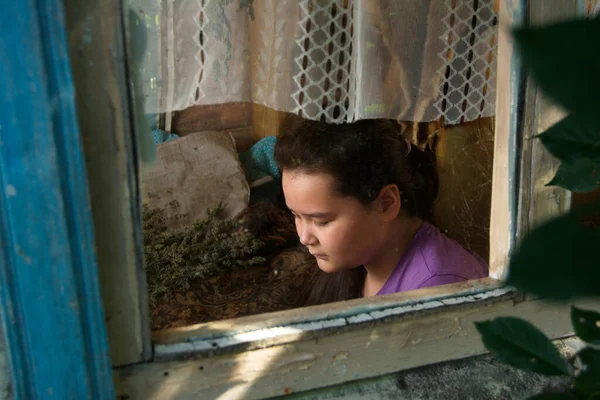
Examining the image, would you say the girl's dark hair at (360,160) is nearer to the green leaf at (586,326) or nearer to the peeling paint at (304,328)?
the peeling paint at (304,328)

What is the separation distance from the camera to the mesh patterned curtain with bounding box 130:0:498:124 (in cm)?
128

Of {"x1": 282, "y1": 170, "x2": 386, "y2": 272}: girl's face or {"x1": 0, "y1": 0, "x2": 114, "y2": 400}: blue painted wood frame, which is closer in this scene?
{"x1": 0, "y1": 0, "x2": 114, "y2": 400}: blue painted wood frame

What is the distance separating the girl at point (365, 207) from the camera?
2018mm

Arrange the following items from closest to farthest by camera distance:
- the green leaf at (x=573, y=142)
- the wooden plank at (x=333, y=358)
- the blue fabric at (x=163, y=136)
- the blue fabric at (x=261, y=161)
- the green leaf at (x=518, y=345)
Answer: the green leaf at (x=573, y=142) < the green leaf at (x=518, y=345) < the wooden plank at (x=333, y=358) < the blue fabric at (x=163, y=136) < the blue fabric at (x=261, y=161)

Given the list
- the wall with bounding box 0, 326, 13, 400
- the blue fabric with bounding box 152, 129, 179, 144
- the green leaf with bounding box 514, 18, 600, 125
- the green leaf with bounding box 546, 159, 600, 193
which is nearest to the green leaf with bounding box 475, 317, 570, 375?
the green leaf with bounding box 546, 159, 600, 193

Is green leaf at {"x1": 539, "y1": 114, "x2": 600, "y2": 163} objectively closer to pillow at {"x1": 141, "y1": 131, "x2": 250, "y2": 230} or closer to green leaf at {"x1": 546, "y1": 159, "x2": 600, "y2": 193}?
green leaf at {"x1": 546, "y1": 159, "x2": 600, "y2": 193}

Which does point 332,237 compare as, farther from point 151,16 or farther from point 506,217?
point 151,16

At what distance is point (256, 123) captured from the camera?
4.70 meters

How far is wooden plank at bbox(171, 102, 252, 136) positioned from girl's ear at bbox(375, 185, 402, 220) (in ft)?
8.58

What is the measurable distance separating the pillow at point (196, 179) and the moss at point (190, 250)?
0.12 metres

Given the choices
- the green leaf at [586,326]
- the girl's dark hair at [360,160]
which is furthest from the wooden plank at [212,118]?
the green leaf at [586,326]

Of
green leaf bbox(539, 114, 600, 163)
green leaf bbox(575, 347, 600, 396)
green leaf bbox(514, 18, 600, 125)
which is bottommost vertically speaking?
green leaf bbox(575, 347, 600, 396)

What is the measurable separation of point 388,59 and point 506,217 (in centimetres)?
50

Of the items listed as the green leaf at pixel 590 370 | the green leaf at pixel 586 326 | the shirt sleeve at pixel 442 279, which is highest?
the green leaf at pixel 586 326
